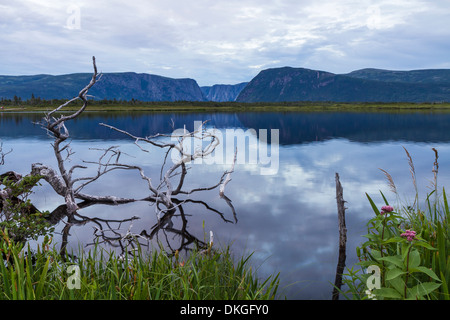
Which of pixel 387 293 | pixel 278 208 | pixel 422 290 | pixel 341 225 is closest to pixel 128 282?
pixel 387 293

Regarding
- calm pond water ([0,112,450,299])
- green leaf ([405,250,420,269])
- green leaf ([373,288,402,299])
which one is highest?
green leaf ([405,250,420,269])

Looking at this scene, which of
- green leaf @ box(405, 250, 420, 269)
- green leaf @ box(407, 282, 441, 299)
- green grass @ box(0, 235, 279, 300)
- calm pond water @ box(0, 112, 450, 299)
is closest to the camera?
green leaf @ box(405, 250, 420, 269)

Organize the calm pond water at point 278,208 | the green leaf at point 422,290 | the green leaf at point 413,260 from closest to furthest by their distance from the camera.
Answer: the green leaf at point 413,260
the green leaf at point 422,290
the calm pond water at point 278,208

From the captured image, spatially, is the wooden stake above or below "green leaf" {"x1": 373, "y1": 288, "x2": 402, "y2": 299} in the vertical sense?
below

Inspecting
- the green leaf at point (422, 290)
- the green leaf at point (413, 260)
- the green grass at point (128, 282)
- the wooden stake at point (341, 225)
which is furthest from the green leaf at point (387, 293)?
the wooden stake at point (341, 225)

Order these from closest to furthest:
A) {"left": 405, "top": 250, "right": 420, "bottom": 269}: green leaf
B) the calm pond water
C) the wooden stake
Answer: {"left": 405, "top": 250, "right": 420, "bottom": 269}: green leaf, the wooden stake, the calm pond water

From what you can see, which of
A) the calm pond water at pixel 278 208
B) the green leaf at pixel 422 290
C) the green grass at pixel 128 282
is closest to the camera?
the green leaf at pixel 422 290

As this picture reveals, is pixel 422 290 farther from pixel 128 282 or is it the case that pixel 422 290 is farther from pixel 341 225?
pixel 341 225

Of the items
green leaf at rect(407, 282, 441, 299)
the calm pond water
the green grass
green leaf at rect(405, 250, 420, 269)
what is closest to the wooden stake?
the calm pond water

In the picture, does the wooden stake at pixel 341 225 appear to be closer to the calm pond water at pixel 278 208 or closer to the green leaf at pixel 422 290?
the calm pond water at pixel 278 208

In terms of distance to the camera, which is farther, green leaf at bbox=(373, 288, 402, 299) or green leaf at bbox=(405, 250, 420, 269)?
green leaf at bbox=(373, 288, 402, 299)

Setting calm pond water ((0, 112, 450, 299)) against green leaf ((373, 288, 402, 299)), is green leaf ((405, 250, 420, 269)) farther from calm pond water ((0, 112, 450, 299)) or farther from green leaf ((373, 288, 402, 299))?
calm pond water ((0, 112, 450, 299))
